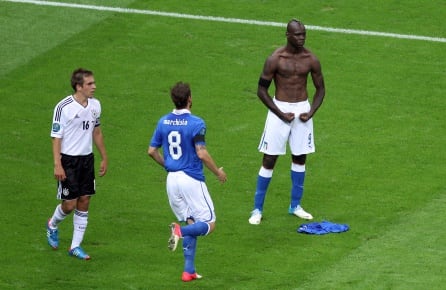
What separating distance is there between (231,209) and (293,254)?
203cm

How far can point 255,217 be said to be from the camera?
1805 centimetres

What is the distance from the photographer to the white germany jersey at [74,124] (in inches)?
646

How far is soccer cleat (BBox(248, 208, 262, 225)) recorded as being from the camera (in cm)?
1800

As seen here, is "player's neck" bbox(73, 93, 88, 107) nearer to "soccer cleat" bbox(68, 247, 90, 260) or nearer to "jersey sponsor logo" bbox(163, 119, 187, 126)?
"jersey sponsor logo" bbox(163, 119, 187, 126)

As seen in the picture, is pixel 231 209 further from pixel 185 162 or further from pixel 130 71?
pixel 130 71

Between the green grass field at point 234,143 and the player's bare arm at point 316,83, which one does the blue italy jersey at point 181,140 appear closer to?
the green grass field at point 234,143

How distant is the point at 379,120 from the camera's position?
866 inches

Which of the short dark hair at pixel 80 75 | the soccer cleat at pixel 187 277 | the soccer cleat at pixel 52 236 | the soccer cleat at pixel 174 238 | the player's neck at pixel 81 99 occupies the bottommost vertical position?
the soccer cleat at pixel 187 277

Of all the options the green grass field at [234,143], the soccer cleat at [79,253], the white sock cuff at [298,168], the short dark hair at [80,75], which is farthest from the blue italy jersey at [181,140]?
the white sock cuff at [298,168]

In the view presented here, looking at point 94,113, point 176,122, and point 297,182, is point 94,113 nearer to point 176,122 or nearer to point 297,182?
point 176,122

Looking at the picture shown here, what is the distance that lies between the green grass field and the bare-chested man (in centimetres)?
85

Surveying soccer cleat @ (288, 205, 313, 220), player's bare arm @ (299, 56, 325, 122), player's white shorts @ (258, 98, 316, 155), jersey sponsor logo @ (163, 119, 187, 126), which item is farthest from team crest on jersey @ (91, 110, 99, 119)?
soccer cleat @ (288, 205, 313, 220)

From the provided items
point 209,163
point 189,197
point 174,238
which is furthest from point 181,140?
point 174,238

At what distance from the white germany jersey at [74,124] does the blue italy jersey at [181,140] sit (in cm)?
120
